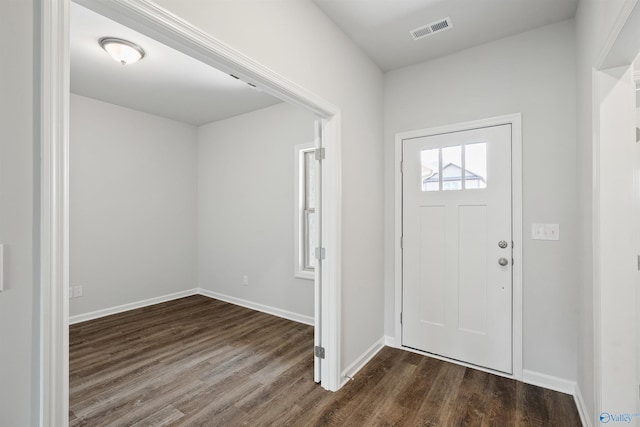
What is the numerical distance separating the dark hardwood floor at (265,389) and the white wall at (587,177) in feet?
1.03

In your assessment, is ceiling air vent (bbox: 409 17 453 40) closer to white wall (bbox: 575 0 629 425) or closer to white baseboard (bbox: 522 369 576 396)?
white wall (bbox: 575 0 629 425)

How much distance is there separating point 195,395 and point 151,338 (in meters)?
1.35

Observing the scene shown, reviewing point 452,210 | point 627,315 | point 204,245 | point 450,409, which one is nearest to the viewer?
point 627,315

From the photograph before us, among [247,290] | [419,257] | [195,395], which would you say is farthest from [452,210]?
[247,290]

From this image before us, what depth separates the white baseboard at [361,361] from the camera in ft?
7.99

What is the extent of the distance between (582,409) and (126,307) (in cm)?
492

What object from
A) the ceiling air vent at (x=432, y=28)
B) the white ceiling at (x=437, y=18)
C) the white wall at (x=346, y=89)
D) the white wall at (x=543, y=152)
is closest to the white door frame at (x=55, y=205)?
the white wall at (x=346, y=89)

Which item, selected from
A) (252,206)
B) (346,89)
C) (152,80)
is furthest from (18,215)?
(252,206)

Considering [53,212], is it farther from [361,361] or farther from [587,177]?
[587,177]

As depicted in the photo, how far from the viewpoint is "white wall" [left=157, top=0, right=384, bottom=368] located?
161 cm

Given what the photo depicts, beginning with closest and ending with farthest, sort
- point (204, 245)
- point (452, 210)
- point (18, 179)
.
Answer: point (18, 179) → point (452, 210) → point (204, 245)

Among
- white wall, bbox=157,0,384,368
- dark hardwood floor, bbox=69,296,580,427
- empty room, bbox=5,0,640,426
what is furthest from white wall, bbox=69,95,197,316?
white wall, bbox=157,0,384,368

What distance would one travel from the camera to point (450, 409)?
6.74 feet

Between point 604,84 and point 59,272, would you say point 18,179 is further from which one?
point 604,84
